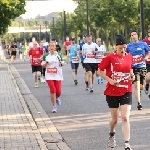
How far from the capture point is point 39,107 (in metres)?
16.0

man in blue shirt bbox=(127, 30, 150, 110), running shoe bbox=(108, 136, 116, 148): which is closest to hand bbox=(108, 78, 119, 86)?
running shoe bbox=(108, 136, 116, 148)

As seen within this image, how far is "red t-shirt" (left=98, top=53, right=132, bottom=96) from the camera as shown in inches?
368

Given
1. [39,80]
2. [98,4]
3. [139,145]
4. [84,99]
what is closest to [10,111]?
[84,99]

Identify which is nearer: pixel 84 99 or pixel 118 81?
pixel 118 81

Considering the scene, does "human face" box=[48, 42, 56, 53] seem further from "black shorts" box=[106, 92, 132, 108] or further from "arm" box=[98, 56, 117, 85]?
"black shorts" box=[106, 92, 132, 108]

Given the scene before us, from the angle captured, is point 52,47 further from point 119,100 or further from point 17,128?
point 119,100

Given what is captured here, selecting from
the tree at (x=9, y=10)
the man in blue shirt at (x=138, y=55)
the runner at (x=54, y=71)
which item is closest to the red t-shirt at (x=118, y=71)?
the man in blue shirt at (x=138, y=55)

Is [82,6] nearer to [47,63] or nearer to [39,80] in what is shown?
[39,80]

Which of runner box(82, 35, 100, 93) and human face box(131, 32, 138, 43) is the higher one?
human face box(131, 32, 138, 43)

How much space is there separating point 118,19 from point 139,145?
56.4 meters

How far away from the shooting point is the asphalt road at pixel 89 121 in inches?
398

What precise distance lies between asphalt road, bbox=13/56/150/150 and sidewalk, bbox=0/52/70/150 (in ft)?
0.66

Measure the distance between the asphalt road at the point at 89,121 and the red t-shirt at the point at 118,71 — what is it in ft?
2.99

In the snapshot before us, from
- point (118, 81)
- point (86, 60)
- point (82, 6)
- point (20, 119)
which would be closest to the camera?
point (118, 81)
